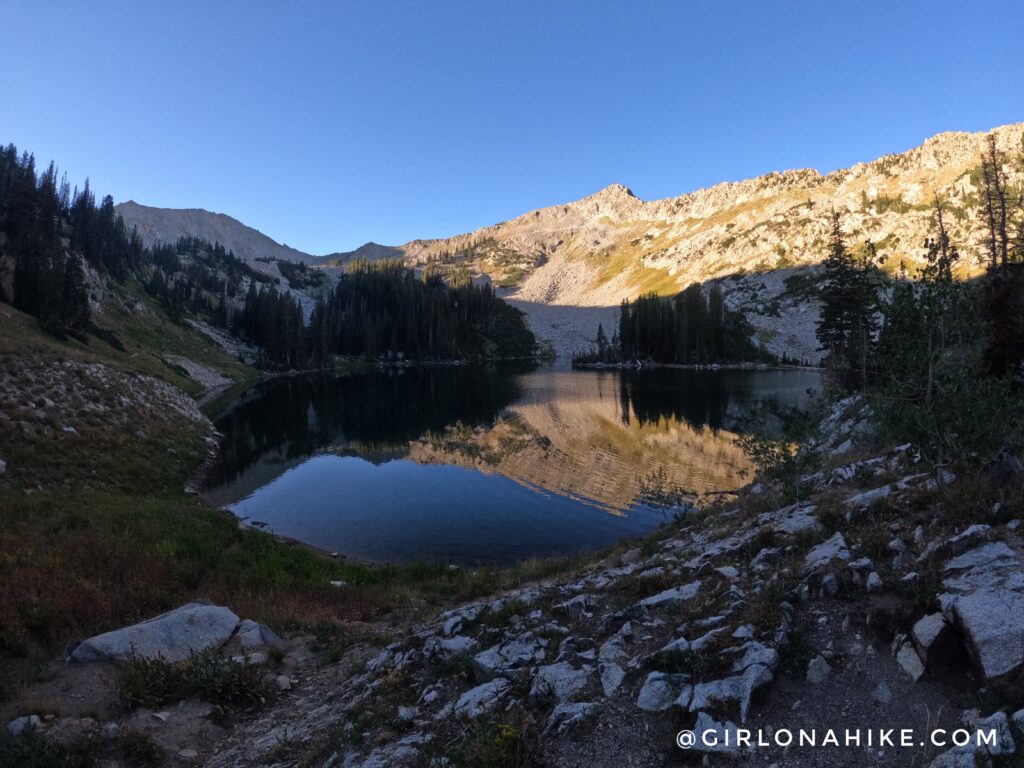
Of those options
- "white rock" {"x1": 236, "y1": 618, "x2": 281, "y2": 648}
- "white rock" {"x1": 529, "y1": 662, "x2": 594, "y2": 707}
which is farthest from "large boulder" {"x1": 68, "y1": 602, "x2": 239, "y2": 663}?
"white rock" {"x1": 529, "y1": 662, "x2": 594, "y2": 707}

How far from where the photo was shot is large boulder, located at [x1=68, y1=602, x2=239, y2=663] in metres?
11.1

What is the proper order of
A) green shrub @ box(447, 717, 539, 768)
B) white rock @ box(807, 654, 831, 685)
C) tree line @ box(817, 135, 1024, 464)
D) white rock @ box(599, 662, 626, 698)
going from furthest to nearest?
tree line @ box(817, 135, 1024, 464) < white rock @ box(599, 662, 626, 698) < white rock @ box(807, 654, 831, 685) < green shrub @ box(447, 717, 539, 768)

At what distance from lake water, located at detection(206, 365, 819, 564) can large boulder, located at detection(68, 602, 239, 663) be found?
1327cm

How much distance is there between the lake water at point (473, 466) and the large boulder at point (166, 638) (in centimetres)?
1327

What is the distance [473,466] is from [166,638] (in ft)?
107

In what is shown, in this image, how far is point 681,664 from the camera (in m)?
7.42

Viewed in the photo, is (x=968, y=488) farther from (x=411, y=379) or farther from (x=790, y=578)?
(x=411, y=379)

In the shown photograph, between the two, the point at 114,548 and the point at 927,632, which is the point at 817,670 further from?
the point at 114,548

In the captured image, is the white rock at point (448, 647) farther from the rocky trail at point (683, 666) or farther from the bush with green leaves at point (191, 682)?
the bush with green leaves at point (191, 682)

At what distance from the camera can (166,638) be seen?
11.8m

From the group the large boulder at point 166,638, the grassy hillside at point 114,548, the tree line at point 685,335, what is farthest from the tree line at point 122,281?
the large boulder at point 166,638

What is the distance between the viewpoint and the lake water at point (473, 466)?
28969mm

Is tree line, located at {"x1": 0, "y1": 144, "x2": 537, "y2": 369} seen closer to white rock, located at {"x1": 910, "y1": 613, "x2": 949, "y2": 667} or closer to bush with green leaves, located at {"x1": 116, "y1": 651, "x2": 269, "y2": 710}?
bush with green leaves, located at {"x1": 116, "y1": 651, "x2": 269, "y2": 710}

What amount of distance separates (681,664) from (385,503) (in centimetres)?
2980
